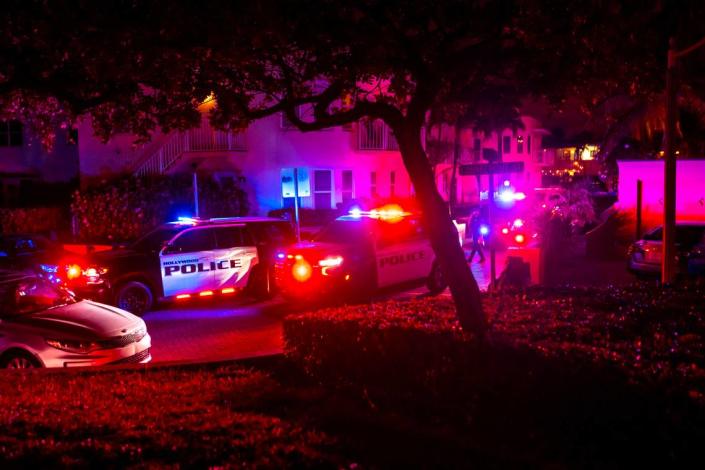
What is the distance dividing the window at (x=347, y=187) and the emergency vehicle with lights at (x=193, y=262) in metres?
15.3

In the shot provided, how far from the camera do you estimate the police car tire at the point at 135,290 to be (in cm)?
1371

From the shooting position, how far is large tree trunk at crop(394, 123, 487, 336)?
689cm

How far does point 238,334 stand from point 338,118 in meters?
5.24

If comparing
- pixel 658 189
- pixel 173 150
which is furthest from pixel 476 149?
pixel 173 150

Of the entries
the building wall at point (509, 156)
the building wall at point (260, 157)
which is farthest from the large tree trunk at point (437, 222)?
the building wall at point (509, 156)

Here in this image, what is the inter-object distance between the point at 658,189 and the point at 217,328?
16327 mm

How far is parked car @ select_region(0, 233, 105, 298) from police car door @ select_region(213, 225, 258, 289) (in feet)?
7.59

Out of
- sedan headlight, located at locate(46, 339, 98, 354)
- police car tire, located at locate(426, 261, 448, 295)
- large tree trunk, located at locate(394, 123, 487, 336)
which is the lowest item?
police car tire, located at locate(426, 261, 448, 295)

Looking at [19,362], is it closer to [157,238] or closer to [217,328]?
[217,328]

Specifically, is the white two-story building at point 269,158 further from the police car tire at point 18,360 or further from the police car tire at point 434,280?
the police car tire at point 18,360

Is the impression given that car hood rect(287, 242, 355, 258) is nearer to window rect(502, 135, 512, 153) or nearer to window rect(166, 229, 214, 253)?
window rect(166, 229, 214, 253)

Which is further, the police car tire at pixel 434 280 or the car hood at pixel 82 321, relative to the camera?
the police car tire at pixel 434 280

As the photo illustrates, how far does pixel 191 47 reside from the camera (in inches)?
350

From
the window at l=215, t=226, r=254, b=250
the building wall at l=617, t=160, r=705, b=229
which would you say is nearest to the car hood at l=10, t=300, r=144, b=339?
the window at l=215, t=226, r=254, b=250
